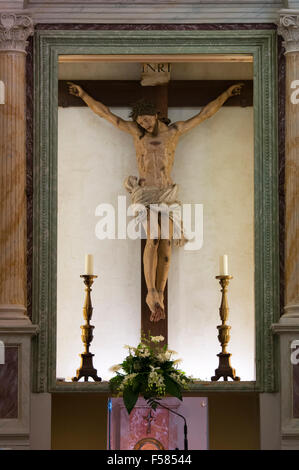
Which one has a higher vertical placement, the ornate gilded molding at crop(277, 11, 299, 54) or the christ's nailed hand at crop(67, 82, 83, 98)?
the ornate gilded molding at crop(277, 11, 299, 54)

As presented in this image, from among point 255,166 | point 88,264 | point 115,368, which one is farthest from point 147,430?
point 255,166

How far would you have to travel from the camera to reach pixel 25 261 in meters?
15.1

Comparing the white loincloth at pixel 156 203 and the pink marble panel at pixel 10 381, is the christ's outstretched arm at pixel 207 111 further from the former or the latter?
the pink marble panel at pixel 10 381

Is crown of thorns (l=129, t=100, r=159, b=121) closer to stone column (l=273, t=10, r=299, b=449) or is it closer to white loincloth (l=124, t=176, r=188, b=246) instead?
white loincloth (l=124, t=176, r=188, b=246)

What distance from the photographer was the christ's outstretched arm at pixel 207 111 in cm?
1620

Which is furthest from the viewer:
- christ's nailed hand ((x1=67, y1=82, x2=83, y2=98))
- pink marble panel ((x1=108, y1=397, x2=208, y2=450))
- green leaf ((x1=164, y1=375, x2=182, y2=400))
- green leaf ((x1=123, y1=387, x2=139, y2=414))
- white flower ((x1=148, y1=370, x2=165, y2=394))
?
christ's nailed hand ((x1=67, y1=82, x2=83, y2=98))

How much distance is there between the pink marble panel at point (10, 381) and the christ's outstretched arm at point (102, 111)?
286 cm

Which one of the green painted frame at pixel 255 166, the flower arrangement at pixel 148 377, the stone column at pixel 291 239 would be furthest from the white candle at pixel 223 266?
the flower arrangement at pixel 148 377

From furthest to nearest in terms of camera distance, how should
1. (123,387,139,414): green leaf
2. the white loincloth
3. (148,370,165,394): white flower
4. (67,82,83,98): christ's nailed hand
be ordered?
(67,82,83,98): christ's nailed hand → the white loincloth → (148,370,165,394): white flower → (123,387,139,414): green leaf

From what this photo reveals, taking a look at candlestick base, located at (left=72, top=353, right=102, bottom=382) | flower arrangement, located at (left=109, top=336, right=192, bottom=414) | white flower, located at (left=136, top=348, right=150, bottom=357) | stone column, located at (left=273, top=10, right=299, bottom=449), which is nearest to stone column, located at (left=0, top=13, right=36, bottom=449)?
candlestick base, located at (left=72, top=353, right=102, bottom=382)

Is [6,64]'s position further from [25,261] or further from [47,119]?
[25,261]

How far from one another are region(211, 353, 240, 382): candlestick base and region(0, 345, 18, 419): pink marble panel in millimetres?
2079

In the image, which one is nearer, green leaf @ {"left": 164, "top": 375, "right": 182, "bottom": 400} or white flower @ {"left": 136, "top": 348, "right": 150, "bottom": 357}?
green leaf @ {"left": 164, "top": 375, "right": 182, "bottom": 400}

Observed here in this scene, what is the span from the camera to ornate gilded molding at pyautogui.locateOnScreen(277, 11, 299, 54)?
598 inches
